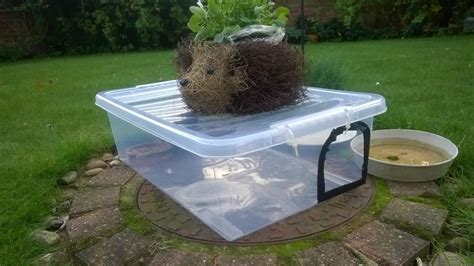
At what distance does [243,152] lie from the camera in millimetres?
977

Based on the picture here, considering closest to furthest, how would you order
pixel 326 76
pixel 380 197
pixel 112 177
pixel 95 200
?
pixel 380 197 < pixel 95 200 < pixel 112 177 < pixel 326 76

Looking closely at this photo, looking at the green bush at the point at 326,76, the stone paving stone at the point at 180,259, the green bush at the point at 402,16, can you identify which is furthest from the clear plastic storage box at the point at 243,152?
the green bush at the point at 402,16

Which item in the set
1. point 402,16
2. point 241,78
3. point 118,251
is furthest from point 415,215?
point 402,16

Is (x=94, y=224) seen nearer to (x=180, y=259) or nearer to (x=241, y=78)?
(x=180, y=259)

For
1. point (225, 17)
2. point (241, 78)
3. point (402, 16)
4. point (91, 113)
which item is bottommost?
point (91, 113)

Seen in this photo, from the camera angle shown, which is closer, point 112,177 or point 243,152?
→ point 243,152

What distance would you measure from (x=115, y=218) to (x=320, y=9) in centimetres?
706

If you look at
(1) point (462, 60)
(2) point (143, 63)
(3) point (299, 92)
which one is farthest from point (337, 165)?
(2) point (143, 63)

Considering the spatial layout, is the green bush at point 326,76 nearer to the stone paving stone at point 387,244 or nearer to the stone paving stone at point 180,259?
the stone paving stone at point 387,244

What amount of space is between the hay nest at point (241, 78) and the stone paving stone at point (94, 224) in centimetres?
47

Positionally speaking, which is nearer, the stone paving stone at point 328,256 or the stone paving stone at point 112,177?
the stone paving stone at point 328,256

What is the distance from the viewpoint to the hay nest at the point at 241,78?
1315mm

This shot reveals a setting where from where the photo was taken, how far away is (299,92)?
145 cm

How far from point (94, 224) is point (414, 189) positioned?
1.11m
